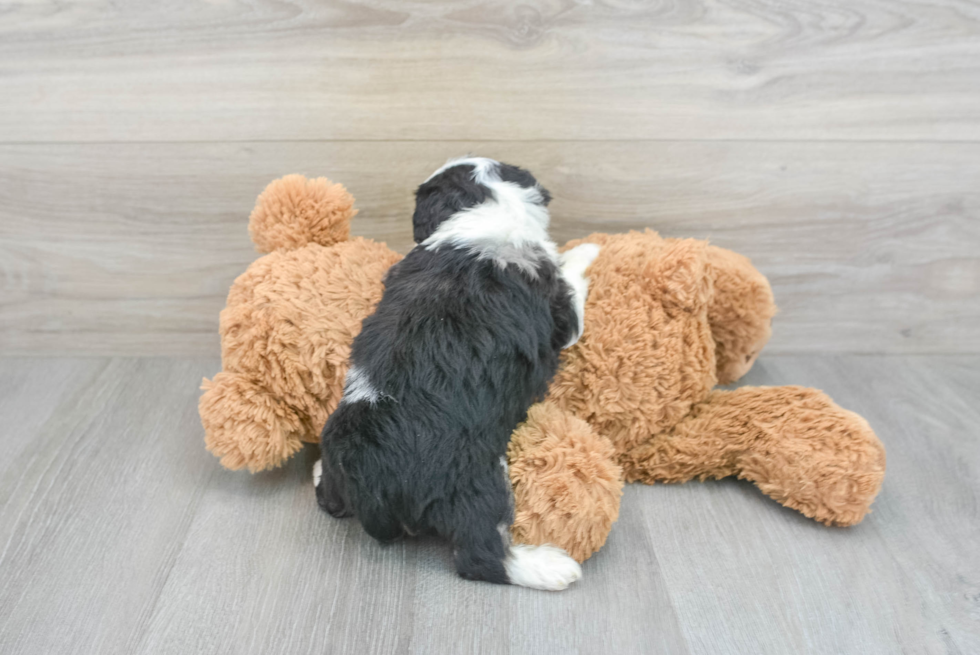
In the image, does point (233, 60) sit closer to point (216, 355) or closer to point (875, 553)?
point (216, 355)

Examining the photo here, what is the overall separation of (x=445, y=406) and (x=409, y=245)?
517 mm

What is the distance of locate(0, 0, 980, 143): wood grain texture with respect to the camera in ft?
3.61

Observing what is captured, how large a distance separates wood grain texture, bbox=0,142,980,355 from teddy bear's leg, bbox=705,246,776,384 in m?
0.19

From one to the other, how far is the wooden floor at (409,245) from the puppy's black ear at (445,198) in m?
0.27

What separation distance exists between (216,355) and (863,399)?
1.27m

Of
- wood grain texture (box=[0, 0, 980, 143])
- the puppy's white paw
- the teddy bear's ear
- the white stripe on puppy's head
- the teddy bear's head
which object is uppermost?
wood grain texture (box=[0, 0, 980, 143])

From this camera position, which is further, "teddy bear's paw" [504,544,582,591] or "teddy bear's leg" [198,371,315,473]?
"teddy bear's leg" [198,371,315,473]

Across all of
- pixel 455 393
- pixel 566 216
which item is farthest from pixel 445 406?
pixel 566 216

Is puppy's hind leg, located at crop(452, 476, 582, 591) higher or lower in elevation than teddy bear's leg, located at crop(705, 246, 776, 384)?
lower

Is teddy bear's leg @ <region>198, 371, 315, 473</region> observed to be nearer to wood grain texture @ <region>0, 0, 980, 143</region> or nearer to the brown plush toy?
the brown plush toy

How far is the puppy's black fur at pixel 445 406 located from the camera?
0.79m

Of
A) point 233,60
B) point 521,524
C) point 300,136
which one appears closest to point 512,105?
point 300,136

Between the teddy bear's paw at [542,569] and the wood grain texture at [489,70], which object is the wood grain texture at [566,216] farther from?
the teddy bear's paw at [542,569]

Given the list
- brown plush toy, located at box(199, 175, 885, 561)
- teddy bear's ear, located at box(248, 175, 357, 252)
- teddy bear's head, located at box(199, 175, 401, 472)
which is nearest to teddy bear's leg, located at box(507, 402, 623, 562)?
brown plush toy, located at box(199, 175, 885, 561)
